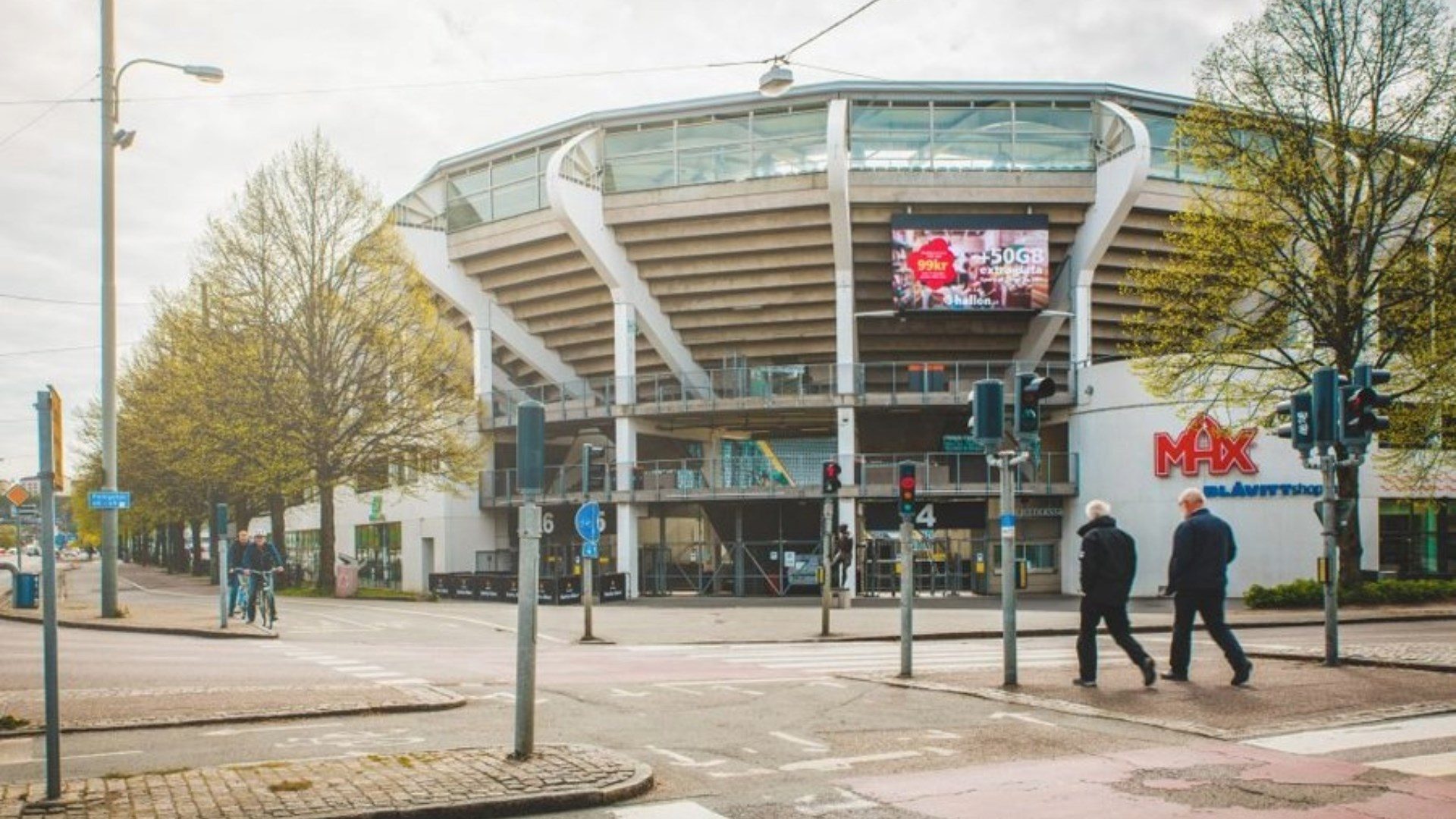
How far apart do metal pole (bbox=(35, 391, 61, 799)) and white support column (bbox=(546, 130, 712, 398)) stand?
31483 millimetres

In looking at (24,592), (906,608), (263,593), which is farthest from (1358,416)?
(24,592)

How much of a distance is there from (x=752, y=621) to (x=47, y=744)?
19868 mm

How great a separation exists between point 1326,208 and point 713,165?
58.3 feet

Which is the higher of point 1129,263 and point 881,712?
point 1129,263

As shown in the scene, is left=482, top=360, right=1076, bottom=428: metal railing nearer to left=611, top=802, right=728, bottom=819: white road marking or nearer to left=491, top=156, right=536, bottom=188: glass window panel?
left=491, top=156, right=536, bottom=188: glass window panel

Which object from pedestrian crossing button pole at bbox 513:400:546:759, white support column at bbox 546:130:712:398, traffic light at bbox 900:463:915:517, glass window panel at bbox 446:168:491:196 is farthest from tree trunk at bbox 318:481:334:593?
pedestrian crossing button pole at bbox 513:400:546:759

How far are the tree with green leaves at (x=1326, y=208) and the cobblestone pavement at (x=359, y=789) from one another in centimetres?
2228

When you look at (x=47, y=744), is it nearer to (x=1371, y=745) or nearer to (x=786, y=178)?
(x=1371, y=745)

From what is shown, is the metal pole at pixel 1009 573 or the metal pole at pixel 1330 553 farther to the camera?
the metal pole at pixel 1330 553

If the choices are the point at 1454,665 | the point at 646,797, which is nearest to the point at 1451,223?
the point at 1454,665

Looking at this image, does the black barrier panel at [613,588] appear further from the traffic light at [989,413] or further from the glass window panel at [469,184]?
the traffic light at [989,413]

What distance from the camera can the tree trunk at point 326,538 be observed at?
127 ft

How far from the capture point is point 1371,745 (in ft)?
29.1

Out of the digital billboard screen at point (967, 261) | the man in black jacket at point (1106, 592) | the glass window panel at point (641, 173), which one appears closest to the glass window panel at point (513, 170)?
the glass window panel at point (641, 173)
